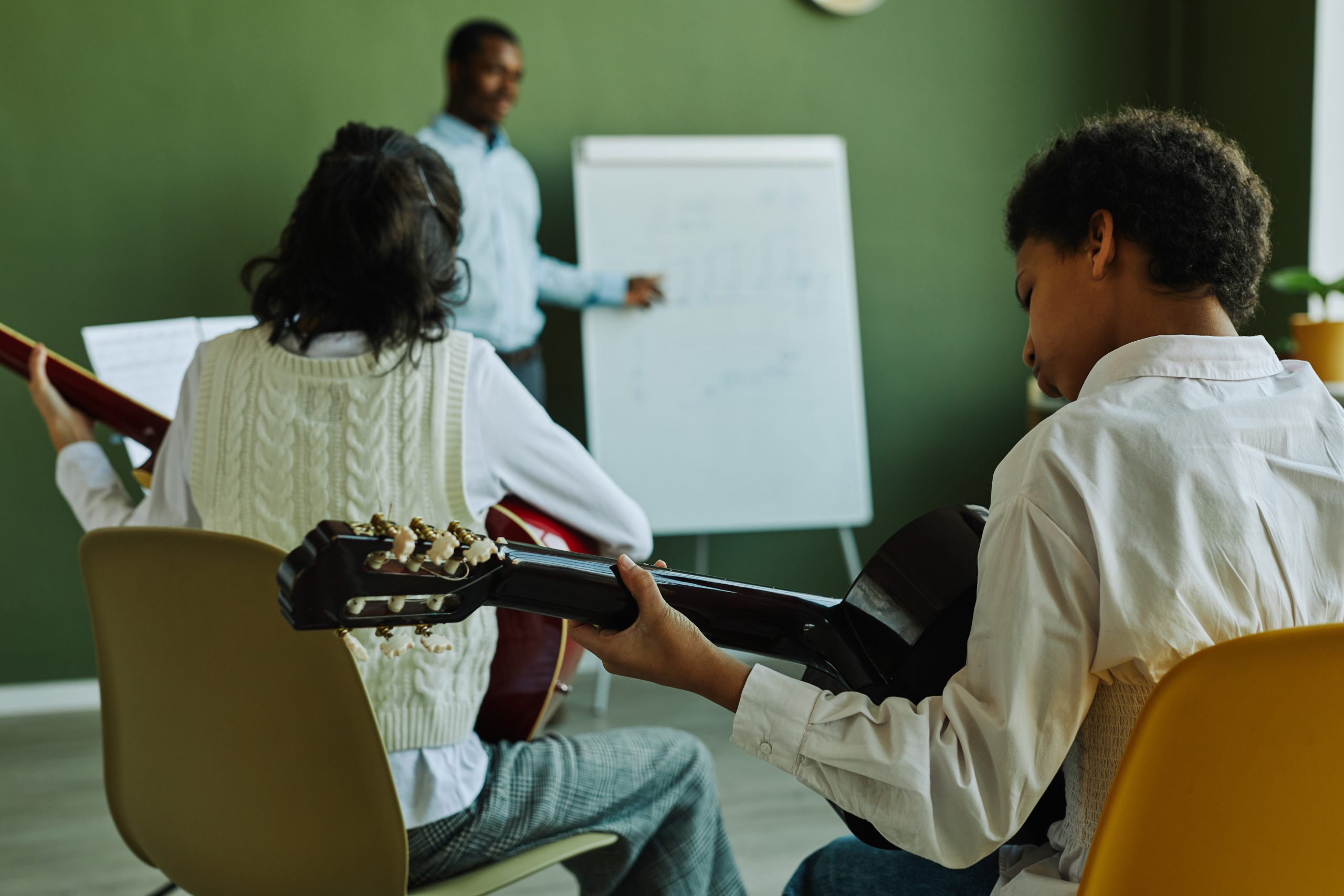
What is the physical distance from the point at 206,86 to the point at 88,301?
678 mm

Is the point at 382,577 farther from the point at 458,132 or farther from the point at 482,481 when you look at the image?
the point at 458,132

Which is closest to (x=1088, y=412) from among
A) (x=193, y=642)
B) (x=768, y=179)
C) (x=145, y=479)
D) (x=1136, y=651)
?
(x=1136, y=651)

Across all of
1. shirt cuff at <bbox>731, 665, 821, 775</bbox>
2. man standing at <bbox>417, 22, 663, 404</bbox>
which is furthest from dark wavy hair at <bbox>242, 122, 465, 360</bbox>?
man standing at <bbox>417, 22, 663, 404</bbox>

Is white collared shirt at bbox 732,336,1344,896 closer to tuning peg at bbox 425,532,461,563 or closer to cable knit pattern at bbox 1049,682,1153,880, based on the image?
cable knit pattern at bbox 1049,682,1153,880

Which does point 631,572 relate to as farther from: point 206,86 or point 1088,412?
point 206,86

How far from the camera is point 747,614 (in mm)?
952

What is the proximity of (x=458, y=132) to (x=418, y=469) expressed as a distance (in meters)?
1.99

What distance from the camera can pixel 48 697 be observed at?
3078 mm

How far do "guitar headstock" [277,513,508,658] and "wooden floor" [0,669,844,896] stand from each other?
4.94 feet

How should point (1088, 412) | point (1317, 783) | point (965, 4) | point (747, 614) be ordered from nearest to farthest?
point (1317, 783)
point (1088, 412)
point (747, 614)
point (965, 4)

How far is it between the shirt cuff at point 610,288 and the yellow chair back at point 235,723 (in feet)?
6.86

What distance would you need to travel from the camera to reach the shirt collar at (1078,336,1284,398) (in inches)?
31.1

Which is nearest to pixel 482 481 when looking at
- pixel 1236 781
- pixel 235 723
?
pixel 235 723

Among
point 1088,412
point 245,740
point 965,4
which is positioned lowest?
point 245,740
